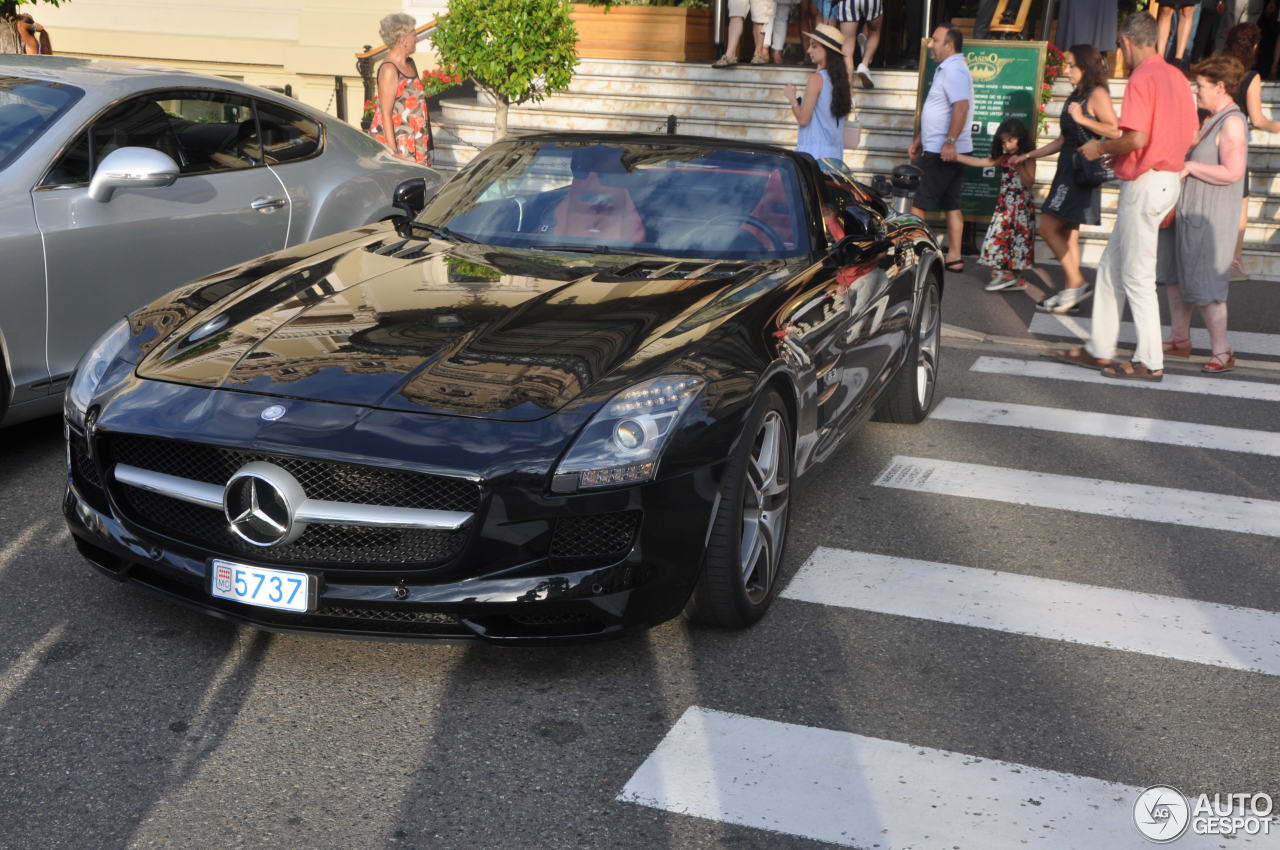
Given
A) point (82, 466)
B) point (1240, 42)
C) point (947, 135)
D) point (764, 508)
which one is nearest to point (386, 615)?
point (82, 466)

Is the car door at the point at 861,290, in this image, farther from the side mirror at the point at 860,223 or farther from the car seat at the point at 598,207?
the car seat at the point at 598,207

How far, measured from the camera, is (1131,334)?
1018 cm

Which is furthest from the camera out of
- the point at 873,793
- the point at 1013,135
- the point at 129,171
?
the point at 1013,135

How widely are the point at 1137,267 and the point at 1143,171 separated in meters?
0.55

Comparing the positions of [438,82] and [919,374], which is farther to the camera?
[438,82]

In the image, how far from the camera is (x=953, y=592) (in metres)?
5.07

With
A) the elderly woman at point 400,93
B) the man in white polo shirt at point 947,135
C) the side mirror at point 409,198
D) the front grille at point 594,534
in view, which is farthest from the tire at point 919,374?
the elderly woman at point 400,93

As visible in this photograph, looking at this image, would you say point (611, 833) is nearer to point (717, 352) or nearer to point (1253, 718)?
point (717, 352)

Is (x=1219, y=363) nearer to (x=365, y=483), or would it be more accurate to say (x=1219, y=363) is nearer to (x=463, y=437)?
(x=463, y=437)

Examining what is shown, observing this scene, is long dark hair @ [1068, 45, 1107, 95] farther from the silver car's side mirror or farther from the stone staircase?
the silver car's side mirror

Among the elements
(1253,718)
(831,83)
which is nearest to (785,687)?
(1253,718)

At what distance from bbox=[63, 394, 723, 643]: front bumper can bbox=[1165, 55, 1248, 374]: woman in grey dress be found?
5.39m

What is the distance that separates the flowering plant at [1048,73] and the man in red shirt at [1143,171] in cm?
455

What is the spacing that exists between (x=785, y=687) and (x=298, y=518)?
1477 mm
